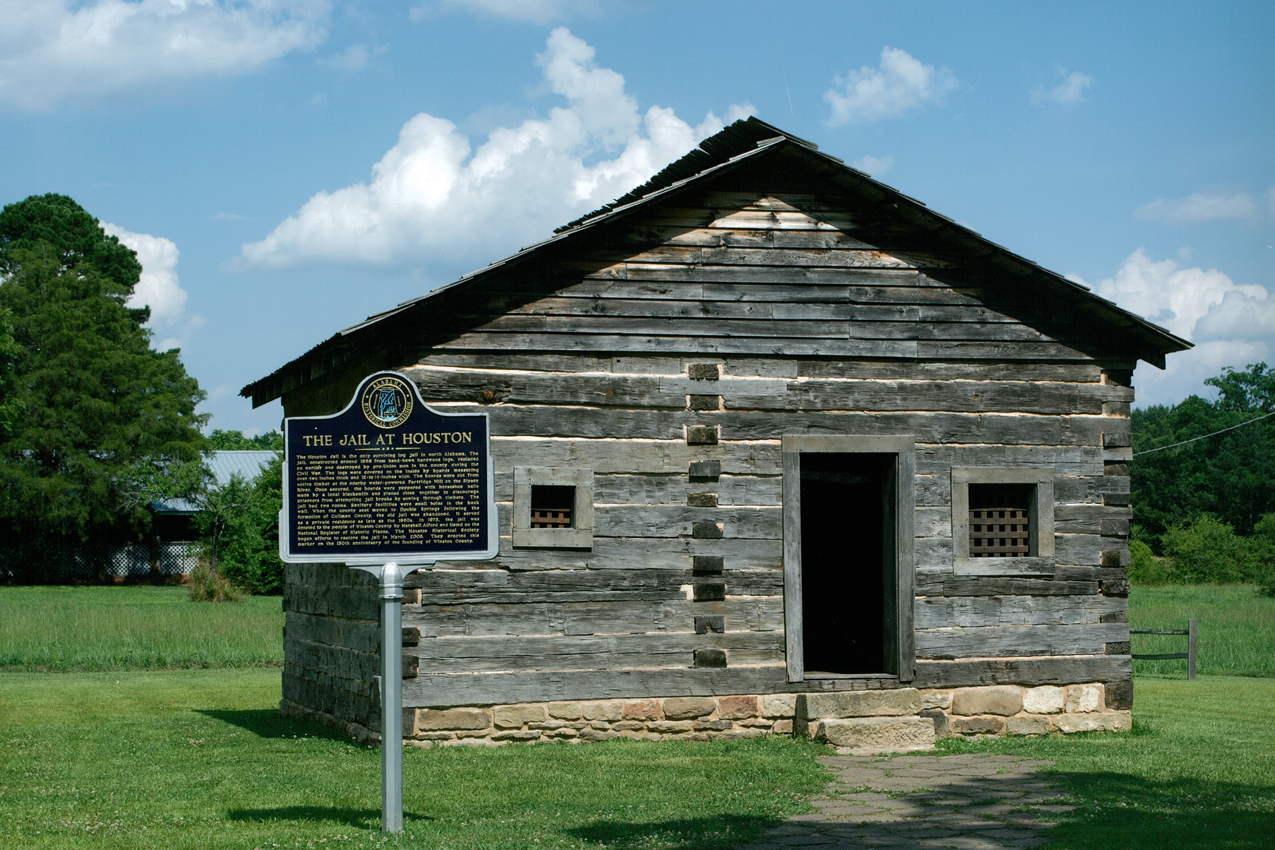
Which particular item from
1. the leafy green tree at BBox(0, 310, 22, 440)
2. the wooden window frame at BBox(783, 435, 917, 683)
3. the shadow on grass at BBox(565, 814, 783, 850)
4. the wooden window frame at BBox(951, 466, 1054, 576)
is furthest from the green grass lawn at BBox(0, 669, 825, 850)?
the leafy green tree at BBox(0, 310, 22, 440)

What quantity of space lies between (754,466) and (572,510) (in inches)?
72.2

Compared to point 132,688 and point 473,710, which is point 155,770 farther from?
point 132,688

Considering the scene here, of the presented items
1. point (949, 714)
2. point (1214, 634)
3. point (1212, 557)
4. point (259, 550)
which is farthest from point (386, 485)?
point (1212, 557)

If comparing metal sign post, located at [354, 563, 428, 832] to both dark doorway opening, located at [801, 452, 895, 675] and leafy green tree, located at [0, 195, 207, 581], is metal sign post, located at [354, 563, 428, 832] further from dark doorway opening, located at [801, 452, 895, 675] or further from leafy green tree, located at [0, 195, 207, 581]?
leafy green tree, located at [0, 195, 207, 581]

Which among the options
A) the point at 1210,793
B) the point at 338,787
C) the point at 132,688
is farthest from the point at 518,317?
the point at 132,688

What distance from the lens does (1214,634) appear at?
25906mm

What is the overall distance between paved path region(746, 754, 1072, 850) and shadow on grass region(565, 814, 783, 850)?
Answer: 0.16m

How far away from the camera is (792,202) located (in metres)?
12.4

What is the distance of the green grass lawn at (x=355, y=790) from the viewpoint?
24.6ft

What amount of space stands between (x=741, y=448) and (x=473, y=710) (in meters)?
3.56

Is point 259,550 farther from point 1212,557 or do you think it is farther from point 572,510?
point 1212,557

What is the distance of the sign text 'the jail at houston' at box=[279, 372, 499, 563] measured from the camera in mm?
7797

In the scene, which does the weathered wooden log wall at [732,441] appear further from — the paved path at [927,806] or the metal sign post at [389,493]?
the metal sign post at [389,493]

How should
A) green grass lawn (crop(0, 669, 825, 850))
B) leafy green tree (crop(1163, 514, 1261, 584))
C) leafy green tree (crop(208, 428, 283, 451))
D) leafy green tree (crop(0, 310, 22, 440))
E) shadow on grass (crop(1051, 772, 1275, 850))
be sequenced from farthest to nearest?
leafy green tree (crop(208, 428, 283, 451))
leafy green tree (crop(1163, 514, 1261, 584))
leafy green tree (crop(0, 310, 22, 440))
green grass lawn (crop(0, 669, 825, 850))
shadow on grass (crop(1051, 772, 1275, 850))
